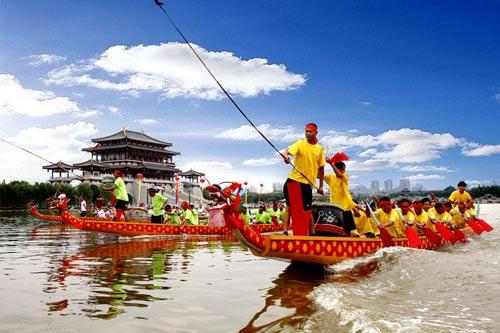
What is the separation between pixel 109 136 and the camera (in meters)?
62.0

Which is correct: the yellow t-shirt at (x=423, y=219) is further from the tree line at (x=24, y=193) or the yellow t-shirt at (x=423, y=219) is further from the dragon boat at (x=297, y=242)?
the tree line at (x=24, y=193)

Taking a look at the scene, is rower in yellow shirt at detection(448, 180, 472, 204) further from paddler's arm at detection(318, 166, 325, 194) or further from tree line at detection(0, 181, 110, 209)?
tree line at detection(0, 181, 110, 209)

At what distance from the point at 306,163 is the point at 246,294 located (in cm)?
247

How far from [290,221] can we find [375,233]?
223cm

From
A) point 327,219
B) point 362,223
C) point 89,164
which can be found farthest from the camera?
point 89,164

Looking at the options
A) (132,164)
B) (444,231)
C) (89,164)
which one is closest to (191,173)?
(132,164)

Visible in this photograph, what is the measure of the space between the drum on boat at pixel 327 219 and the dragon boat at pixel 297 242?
44 mm

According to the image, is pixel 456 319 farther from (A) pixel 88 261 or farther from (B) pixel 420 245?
(A) pixel 88 261

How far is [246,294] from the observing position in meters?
4.85

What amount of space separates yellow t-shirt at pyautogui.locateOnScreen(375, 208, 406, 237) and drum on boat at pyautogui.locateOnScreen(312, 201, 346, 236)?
1282 millimetres

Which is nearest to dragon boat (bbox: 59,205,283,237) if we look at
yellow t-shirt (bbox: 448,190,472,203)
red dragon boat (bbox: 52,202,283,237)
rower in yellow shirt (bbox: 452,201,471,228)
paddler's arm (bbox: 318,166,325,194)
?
red dragon boat (bbox: 52,202,283,237)

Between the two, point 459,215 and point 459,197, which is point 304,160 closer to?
point 459,215

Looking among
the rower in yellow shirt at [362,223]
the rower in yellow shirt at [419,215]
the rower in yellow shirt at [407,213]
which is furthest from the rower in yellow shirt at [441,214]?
the rower in yellow shirt at [362,223]

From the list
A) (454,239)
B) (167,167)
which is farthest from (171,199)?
(454,239)
